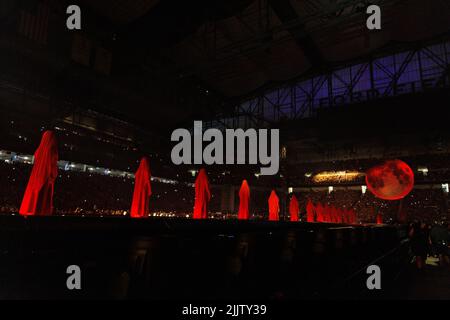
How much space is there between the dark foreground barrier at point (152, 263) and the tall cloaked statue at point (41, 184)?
1.66m

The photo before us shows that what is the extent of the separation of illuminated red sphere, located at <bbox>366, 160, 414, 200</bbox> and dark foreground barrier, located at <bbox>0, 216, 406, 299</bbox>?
5297 millimetres

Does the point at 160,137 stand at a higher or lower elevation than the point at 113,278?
higher

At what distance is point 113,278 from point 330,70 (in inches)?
735

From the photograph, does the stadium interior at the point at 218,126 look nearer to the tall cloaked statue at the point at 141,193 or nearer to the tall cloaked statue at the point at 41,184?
the tall cloaked statue at the point at 141,193

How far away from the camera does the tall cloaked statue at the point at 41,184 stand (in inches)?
192

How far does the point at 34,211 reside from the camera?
15.9 feet

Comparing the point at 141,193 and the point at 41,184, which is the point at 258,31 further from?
the point at 41,184

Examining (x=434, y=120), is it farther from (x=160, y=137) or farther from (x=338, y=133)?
(x=160, y=137)

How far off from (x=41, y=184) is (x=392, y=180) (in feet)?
28.8

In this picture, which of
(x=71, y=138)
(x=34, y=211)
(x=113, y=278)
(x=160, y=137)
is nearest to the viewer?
(x=113, y=278)

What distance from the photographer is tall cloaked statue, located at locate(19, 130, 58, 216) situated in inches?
192

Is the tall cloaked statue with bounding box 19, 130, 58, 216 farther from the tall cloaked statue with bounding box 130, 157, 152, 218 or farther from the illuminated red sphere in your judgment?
the illuminated red sphere

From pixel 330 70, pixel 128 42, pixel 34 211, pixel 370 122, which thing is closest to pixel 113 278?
pixel 34 211

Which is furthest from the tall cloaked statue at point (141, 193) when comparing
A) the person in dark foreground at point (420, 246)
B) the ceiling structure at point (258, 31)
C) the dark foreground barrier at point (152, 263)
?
the person in dark foreground at point (420, 246)
